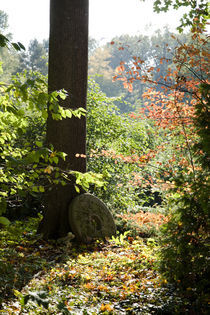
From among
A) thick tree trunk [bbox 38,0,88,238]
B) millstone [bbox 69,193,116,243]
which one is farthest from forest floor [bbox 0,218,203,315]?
thick tree trunk [bbox 38,0,88,238]

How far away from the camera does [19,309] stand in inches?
113

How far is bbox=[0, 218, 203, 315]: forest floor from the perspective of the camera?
3.04 metres

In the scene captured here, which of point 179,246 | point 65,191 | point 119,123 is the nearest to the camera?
point 179,246

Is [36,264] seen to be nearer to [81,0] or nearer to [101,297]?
[101,297]

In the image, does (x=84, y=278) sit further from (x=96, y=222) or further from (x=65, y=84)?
(x=65, y=84)

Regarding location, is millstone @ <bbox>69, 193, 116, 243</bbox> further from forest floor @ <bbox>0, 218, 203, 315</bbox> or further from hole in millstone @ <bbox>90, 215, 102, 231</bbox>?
forest floor @ <bbox>0, 218, 203, 315</bbox>

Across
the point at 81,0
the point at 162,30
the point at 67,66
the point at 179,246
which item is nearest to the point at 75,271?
the point at 179,246

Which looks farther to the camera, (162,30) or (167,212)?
(162,30)

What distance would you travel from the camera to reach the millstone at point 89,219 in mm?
5457

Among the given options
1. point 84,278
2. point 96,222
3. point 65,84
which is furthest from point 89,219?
point 65,84

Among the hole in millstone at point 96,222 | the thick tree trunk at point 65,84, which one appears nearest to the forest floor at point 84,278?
the hole in millstone at point 96,222

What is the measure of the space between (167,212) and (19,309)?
180 centimetres

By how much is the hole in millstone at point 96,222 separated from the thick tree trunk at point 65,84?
46 centimetres

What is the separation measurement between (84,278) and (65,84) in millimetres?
3286
